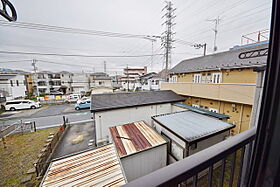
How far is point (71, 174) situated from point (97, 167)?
55 centimetres

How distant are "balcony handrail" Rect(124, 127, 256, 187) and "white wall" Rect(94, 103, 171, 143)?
5799 mm

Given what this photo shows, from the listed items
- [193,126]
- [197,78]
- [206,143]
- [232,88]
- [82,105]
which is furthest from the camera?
[82,105]

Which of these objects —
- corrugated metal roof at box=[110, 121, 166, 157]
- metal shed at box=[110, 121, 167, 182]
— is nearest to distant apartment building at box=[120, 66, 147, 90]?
corrugated metal roof at box=[110, 121, 166, 157]

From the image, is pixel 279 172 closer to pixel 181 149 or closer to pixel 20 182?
pixel 181 149

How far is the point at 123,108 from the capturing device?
6324mm

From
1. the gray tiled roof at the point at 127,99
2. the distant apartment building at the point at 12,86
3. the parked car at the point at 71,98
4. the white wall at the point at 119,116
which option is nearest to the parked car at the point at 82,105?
the parked car at the point at 71,98

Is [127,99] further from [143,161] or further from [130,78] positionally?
[130,78]

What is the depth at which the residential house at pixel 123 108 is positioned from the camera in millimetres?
5832

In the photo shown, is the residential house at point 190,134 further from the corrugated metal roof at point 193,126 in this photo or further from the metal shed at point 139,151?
the metal shed at point 139,151

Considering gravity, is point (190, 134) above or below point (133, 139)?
above

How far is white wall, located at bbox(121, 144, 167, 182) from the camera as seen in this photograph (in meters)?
3.34

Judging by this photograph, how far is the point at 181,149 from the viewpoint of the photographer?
3.58 m

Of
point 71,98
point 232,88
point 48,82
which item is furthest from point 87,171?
point 48,82

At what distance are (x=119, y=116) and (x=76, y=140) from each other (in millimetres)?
2846
